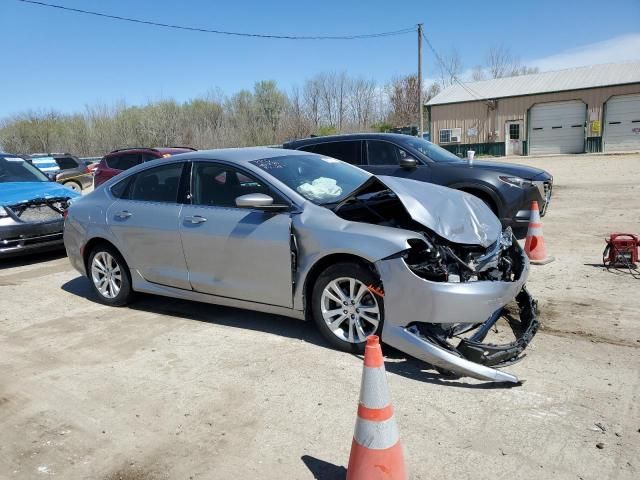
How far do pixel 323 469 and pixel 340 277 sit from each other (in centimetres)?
164

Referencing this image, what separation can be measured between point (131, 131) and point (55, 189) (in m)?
49.8

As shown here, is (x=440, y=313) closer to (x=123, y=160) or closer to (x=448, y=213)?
(x=448, y=213)

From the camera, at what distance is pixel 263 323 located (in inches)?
209

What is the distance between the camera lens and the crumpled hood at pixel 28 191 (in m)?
8.52

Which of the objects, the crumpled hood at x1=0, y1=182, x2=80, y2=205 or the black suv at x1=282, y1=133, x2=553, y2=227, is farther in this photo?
the crumpled hood at x1=0, y1=182, x2=80, y2=205

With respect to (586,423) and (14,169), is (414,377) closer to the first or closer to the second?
(586,423)

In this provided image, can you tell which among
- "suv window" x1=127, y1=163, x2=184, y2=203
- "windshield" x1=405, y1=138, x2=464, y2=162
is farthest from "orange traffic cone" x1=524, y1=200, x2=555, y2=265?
"suv window" x1=127, y1=163, x2=184, y2=203

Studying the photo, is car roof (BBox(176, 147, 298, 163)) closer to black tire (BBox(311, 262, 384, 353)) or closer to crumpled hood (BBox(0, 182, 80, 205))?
black tire (BBox(311, 262, 384, 353))

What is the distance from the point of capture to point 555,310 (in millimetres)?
5270

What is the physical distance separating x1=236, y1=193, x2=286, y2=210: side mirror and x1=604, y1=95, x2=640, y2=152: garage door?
34.5m

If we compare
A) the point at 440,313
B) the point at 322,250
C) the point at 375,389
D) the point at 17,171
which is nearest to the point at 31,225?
the point at 17,171

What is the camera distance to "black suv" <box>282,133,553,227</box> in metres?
8.24

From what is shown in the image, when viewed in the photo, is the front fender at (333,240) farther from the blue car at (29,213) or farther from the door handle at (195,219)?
the blue car at (29,213)

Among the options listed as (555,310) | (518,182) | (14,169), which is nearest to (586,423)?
(555,310)
